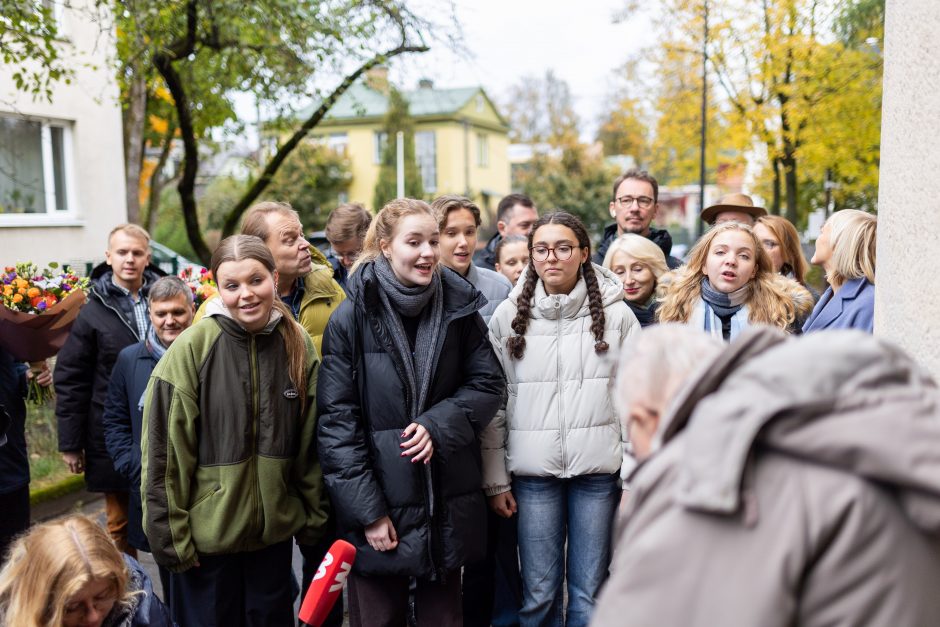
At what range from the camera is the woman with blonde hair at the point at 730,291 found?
414cm

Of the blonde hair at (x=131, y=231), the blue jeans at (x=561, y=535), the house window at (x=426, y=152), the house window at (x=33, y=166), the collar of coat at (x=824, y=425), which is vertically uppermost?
the house window at (x=426, y=152)

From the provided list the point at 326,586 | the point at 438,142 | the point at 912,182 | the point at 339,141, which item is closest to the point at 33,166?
the point at 326,586

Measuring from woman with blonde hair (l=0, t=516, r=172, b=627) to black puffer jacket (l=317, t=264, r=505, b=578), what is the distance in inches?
32.5

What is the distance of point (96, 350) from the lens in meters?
4.78

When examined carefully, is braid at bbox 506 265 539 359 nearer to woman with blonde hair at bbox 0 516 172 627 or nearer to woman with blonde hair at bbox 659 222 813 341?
woman with blonde hair at bbox 659 222 813 341

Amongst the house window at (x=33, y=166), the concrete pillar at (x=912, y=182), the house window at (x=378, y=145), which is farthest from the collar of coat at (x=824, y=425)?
the house window at (x=378, y=145)

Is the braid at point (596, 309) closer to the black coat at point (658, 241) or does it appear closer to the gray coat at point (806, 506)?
the black coat at point (658, 241)

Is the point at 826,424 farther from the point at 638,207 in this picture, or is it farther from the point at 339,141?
the point at 339,141

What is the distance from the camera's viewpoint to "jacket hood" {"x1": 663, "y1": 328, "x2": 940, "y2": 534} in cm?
127

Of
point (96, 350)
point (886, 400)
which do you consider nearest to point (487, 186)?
point (96, 350)

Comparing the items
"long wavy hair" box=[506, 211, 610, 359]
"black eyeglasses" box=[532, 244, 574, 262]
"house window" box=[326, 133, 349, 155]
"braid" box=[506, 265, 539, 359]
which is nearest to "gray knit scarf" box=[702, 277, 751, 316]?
"long wavy hair" box=[506, 211, 610, 359]

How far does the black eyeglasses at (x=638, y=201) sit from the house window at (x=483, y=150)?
47616 millimetres

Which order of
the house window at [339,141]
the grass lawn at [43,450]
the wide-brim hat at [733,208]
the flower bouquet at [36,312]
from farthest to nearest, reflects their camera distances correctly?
the house window at [339,141]
the grass lawn at [43,450]
the wide-brim hat at [733,208]
the flower bouquet at [36,312]

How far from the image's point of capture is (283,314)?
3619 mm
